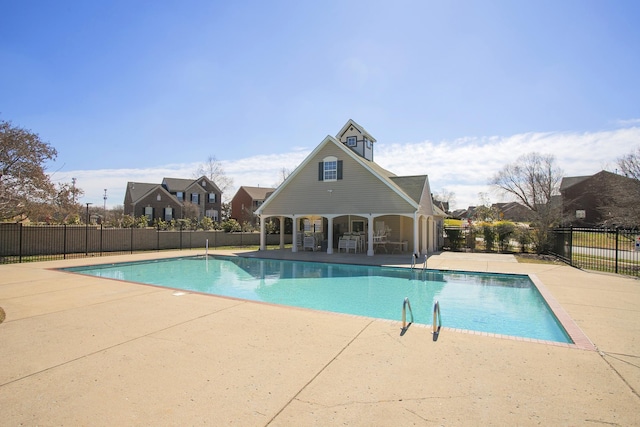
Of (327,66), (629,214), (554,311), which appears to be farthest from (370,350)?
(629,214)

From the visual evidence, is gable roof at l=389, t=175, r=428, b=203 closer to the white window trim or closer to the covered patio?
the covered patio

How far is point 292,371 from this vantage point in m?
4.32

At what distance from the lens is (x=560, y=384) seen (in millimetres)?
4023

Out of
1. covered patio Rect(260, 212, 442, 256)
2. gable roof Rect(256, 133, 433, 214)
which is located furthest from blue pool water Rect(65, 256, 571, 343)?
gable roof Rect(256, 133, 433, 214)

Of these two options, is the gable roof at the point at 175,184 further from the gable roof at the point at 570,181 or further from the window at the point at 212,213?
the gable roof at the point at 570,181

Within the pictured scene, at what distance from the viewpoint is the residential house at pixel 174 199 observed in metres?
46.2

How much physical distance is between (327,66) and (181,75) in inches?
231

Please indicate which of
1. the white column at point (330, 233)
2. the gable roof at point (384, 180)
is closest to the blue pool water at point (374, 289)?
the white column at point (330, 233)

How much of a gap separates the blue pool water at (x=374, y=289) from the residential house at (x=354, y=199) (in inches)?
169

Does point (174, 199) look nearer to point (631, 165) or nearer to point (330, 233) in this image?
point (330, 233)

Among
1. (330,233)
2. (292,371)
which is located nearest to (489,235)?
(330,233)

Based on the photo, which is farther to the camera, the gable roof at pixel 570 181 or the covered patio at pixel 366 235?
the gable roof at pixel 570 181

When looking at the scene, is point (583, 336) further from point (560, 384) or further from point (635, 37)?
point (635, 37)

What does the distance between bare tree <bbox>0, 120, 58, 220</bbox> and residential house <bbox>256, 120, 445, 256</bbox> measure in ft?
39.7
